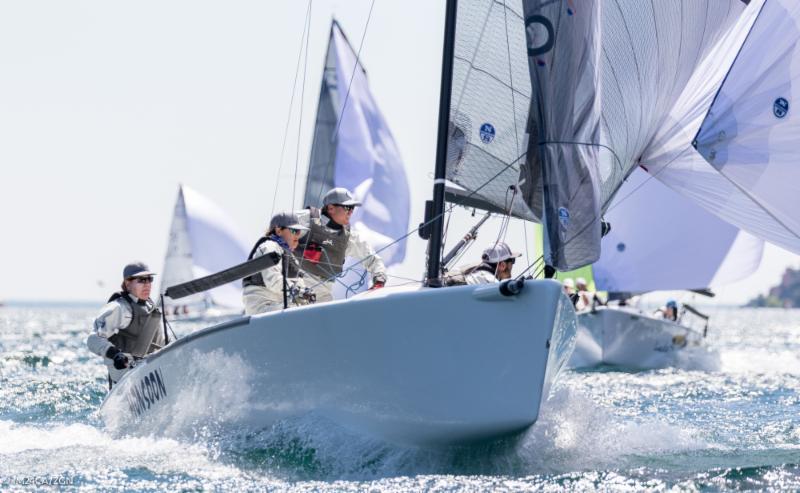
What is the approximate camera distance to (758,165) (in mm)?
8836

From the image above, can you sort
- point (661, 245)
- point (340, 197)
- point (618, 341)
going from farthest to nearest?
point (661, 245) < point (618, 341) < point (340, 197)

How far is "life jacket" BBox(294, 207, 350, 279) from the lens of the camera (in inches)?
328

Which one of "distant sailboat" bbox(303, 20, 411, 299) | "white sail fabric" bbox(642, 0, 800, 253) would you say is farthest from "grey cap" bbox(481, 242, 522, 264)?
Answer: "distant sailboat" bbox(303, 20, 411, 299)

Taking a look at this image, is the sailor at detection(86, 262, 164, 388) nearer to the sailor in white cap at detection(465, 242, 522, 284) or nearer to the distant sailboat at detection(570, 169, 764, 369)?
the sailor in white cap at detection(465, 242, 522, 284)

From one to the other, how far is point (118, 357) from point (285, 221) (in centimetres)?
168

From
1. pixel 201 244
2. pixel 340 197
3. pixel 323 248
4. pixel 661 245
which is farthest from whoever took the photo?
pixel 201 244

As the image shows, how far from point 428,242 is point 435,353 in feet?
3.84

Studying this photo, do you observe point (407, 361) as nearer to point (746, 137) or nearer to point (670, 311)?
point (746, 137)

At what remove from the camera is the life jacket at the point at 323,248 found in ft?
27.3

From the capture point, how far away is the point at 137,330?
29.6 ft

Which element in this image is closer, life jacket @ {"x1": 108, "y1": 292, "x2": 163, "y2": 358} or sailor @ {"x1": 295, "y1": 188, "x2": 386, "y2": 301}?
sailor @ {"x1": 295, "y1": 188, "x2": 386, "y2": 301}

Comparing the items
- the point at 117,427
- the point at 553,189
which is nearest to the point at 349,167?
the point at 117,427

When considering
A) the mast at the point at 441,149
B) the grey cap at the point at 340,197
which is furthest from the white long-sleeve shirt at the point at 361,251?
the mast at the point at 441,149

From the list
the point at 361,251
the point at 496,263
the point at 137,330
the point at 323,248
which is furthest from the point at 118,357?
the point at 496,263
